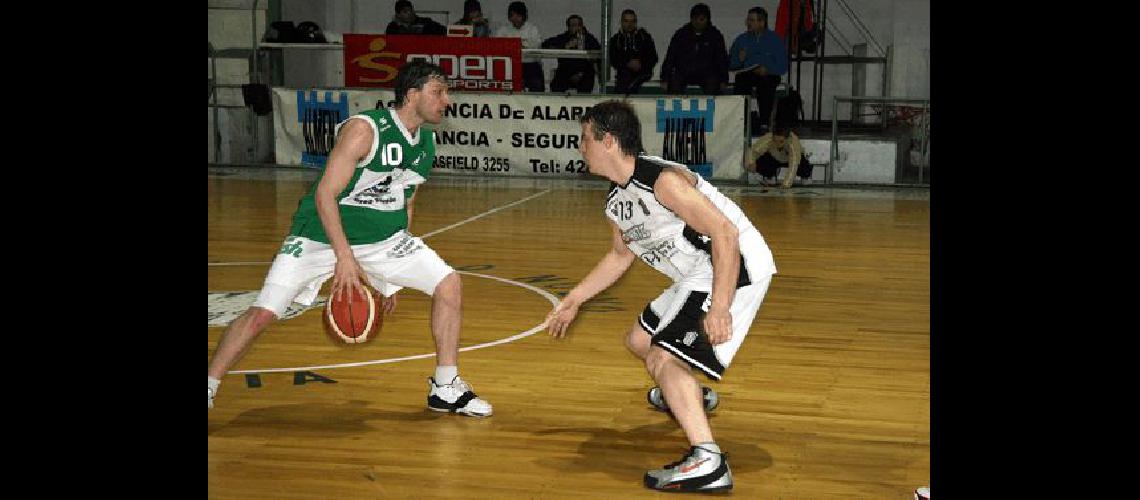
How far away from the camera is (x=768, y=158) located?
17422 millimetres

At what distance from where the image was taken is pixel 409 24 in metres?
19.1

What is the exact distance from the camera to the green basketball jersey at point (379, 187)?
5.82 meters

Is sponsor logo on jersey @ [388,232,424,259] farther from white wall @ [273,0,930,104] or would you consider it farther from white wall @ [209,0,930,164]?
white wall @ [273,0,930,104]

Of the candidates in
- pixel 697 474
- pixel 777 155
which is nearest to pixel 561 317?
pixel 697 474

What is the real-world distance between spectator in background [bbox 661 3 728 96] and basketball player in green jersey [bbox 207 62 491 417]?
12026 mm

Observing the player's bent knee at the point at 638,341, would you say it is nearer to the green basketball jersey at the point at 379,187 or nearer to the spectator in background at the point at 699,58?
the green basketball jersey at the point at 379,187

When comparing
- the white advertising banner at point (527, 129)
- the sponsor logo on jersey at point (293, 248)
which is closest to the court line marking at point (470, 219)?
the white advertising banner at point (527, 129)

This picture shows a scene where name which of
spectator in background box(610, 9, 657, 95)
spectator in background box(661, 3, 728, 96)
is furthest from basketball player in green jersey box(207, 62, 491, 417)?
spectator in background box(610, 9, 657, 95)

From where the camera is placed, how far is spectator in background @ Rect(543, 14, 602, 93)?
19078 mm

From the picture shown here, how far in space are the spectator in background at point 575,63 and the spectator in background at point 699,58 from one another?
1.63 meters
